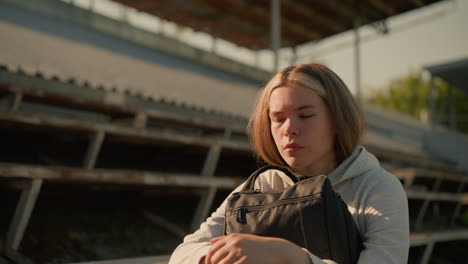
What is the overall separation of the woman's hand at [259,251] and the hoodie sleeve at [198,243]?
0.15 meters

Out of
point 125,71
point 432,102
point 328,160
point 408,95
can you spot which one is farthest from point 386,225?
point 408,95

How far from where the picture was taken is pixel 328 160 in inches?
40.7

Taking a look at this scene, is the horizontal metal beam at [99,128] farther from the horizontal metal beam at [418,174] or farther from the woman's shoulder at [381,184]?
the horizontal metal beam at [418,174]

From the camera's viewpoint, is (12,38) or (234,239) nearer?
(234,239)

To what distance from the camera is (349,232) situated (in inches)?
31.2

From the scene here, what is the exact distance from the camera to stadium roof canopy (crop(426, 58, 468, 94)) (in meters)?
7.50

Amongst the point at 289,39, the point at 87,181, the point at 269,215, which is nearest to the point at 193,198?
the point at 87,181

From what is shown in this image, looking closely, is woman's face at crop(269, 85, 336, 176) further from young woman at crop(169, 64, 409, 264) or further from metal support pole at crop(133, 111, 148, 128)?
metal support pole at crop(133, 111, 148, 128)

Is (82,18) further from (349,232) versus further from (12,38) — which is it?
(349,232)

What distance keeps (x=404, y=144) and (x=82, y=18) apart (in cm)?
719

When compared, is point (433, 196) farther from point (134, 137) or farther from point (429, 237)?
point (134, 137)

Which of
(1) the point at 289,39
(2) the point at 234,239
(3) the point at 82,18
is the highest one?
(1) the point at 289,39

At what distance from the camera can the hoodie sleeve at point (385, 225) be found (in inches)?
31.2

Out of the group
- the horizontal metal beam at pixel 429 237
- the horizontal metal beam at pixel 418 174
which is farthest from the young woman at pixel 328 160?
the horizontal metal beam at pixel 418 174
